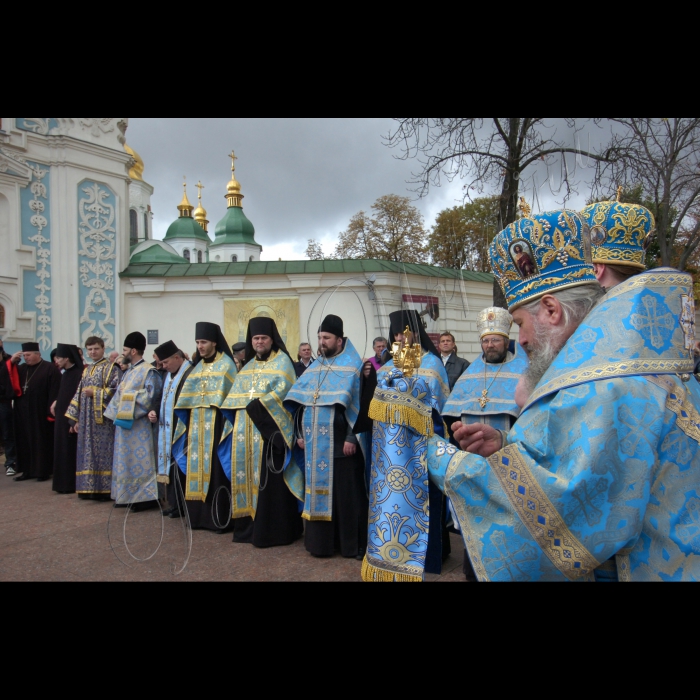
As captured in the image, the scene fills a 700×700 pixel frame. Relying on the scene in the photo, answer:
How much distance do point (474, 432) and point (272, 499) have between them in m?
3.92

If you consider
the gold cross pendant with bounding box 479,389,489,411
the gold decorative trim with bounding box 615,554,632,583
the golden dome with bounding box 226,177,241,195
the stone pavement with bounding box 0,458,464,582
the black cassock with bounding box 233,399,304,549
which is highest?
the golden dome with bounding box 226,177,241,195

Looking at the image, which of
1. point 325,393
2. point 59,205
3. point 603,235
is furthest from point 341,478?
point 59,205

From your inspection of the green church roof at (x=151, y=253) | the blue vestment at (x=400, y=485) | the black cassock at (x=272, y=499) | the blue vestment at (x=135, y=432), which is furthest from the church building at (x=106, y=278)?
the blue vestment at (x=400, y=485)

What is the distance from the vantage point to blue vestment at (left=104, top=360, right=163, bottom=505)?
22.0 feet

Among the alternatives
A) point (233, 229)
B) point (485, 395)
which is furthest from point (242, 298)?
point (233, 229)

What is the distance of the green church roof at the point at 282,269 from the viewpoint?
15.1 meters

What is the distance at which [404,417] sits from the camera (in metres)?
2.85

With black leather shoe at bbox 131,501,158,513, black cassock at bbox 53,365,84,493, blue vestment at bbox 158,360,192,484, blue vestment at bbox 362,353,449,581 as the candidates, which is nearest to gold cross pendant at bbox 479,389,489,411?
blue vestment at bbox 362,353,449,581

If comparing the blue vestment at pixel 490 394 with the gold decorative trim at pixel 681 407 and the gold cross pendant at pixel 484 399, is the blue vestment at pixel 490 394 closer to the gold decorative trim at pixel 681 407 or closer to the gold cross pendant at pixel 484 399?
the gold cross pendant at pixel 484 399

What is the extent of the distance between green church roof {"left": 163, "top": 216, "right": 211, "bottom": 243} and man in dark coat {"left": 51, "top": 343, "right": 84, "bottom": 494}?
3128 cm

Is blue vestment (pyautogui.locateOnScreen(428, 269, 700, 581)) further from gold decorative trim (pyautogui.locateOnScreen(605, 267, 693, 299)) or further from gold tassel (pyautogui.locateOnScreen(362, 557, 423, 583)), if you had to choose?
gold tassel (pyautogui.locateOnScreen(362, 557, 423, 583))

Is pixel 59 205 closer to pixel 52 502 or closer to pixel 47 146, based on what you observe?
pixel 47 146

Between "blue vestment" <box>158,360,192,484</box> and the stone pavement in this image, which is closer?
the stone pavement

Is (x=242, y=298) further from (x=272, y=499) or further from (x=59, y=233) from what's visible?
(x=272, y=499)
